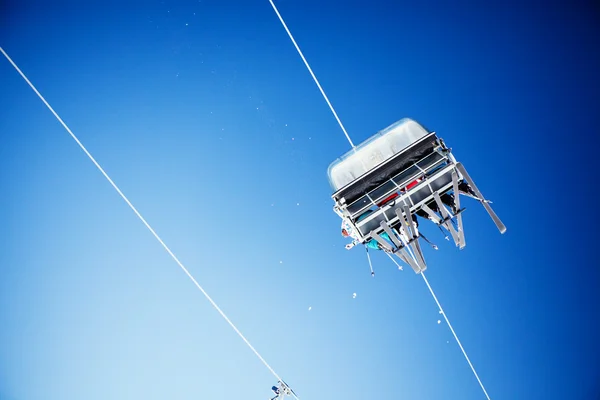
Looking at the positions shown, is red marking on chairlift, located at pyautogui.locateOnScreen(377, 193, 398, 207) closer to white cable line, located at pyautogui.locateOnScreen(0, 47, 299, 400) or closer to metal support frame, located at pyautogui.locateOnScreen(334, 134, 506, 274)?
metal support frame, located at pyautogui.locateOnScreen(334, 134, 506, 274)

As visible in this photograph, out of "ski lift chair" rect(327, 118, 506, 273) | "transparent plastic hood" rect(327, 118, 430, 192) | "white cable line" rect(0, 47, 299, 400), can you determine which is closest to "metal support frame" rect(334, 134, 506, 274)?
"ski lift chair" rect(327, 118, 506, 273)

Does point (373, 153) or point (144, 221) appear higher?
point (373, 153)

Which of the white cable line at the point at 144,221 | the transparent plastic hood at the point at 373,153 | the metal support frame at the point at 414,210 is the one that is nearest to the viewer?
the metal support frame at the point at 414,210

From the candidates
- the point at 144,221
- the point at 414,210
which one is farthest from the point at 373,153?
the point at 144,221

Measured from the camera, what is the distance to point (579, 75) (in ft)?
18.0

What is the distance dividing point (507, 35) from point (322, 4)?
96.6 inches

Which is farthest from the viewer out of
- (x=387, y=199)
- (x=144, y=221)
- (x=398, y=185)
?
(x=144, y=221)

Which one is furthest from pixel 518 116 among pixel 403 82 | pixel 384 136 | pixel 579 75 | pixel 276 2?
pixel 276 2

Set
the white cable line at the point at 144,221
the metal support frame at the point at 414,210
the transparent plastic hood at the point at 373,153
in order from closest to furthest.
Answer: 1. the metal support frame at the point at 414,210
2. the transparent plastic hood at the point at 373,153
3. the white cable line at the point at 144,221

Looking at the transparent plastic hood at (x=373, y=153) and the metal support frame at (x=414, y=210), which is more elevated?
the transparent plastic hood at (x=373, y=153)

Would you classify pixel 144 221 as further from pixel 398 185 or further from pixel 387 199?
pixel 398 185

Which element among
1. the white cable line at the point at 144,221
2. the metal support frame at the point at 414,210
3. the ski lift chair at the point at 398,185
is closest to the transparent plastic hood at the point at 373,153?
the ski lift chair at the point at 398,185

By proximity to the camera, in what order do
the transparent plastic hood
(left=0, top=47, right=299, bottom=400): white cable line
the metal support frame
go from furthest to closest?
(left=0, top=47, right=299, bottom=400): white cable line → the transparent plastic hood → the metal support frame

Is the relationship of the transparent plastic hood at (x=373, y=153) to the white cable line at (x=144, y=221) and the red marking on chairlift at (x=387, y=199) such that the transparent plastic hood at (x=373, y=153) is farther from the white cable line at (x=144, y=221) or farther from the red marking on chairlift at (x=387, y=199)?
the white cable line at (x=144, y=221)
